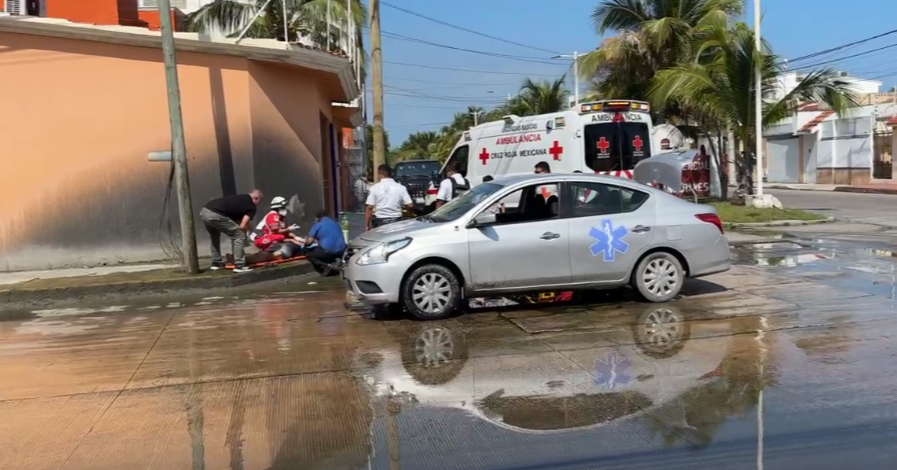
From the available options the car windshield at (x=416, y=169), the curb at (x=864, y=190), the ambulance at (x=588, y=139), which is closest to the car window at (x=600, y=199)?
the ambulance at (x=588, y=139)

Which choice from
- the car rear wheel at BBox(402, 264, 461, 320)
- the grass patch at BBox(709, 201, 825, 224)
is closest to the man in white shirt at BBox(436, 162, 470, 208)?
the car rear wheel at BBox(402, 264, 461, 320)

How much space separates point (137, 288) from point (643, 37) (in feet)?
68.6

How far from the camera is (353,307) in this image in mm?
9922

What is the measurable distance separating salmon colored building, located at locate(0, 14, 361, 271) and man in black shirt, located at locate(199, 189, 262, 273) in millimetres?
1206

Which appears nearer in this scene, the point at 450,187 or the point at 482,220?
the point at 482,220

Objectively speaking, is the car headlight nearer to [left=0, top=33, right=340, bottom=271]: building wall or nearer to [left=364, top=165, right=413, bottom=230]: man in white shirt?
[left=364, top=165, right=413, bottom=230]: man in white shirt

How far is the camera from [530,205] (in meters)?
9.10

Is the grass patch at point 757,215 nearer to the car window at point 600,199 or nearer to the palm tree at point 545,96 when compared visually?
the car window at point 600,199

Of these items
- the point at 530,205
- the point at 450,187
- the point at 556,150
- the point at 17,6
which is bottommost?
the point at 530,205

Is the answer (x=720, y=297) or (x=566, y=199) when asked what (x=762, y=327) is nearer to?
(x=720, y=297)

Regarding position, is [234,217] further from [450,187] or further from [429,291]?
[429,291]

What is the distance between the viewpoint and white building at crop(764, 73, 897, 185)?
3997cm

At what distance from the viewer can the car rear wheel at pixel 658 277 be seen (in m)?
9.29

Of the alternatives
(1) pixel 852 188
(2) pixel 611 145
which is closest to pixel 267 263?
(2) pixel 611 145
